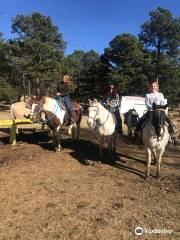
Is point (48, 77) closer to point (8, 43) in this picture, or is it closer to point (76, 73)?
point (8, 43)

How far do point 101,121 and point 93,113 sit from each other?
0.54 meters

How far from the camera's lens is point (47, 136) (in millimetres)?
14500

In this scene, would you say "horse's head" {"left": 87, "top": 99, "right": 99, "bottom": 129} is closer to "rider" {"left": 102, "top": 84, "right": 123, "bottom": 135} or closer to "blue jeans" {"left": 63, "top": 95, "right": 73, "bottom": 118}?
"rider" {"left": 102, "top": 84, "right": 123, "bottom": 135}

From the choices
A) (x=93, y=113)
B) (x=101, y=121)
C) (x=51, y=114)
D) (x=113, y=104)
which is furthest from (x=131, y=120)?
(x=93, y=113)

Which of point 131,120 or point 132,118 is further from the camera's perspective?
point 132,118

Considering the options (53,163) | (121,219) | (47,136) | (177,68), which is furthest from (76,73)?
(121,219)

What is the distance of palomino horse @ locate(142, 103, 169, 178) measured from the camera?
822 centimetres

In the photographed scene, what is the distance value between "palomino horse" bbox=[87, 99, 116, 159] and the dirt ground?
2.77 ft

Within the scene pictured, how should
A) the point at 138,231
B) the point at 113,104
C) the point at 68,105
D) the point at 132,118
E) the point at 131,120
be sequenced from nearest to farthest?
the point at 138,231, the point at 113,104, the point at 68,105, the point at 131,120, the point at 132,118

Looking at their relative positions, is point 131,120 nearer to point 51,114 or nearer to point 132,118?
point 132,118

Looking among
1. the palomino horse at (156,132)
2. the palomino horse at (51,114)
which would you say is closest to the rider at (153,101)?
the palomino horse at (156,132)

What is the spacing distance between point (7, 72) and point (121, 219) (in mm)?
40571

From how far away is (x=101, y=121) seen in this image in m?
9.99

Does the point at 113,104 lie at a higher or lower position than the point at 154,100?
lower
